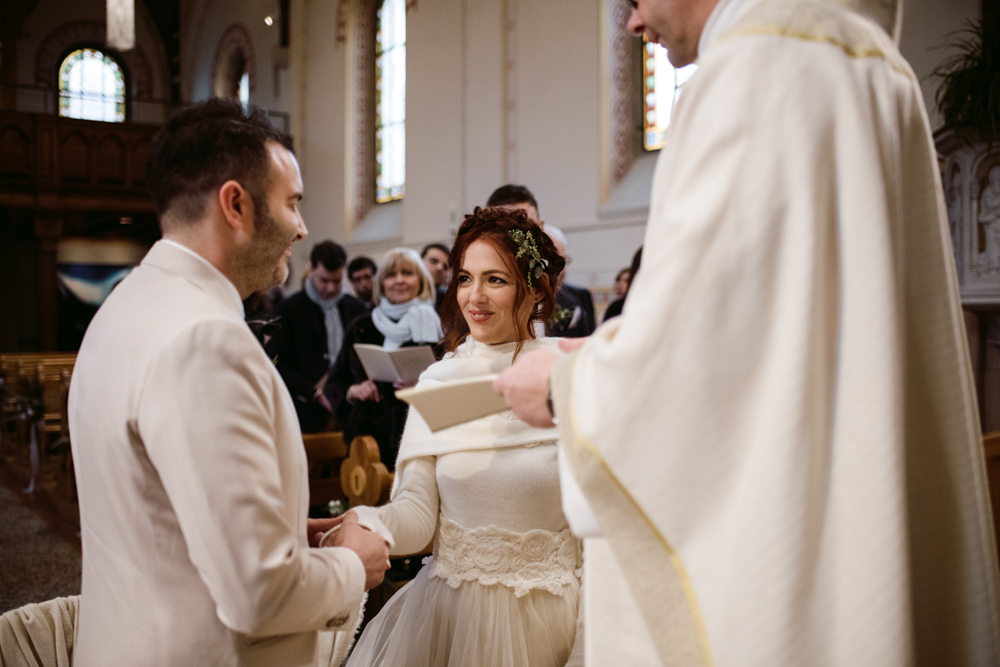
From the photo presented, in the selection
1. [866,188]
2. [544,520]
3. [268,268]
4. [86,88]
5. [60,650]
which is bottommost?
[60,650]

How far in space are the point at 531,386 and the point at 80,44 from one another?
20180 millimetres

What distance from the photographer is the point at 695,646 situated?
114cm

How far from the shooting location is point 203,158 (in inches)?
54.1

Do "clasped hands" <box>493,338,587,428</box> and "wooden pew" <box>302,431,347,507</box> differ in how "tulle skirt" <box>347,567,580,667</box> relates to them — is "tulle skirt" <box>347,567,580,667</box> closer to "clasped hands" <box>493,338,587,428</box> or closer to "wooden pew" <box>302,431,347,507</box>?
"clasped hands" <box>493,338,587,428</box>

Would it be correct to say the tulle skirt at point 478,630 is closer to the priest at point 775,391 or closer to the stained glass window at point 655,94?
the priest at point 775,391

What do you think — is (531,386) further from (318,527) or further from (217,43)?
(217,43)

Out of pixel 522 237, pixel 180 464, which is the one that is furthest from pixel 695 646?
pixel 522 237

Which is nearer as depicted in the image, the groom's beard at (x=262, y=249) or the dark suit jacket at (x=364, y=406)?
the groom's beard at (x=262, y=249)

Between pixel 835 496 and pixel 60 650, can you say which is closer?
pixel 835 496

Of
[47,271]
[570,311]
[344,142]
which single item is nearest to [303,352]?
[570,311]

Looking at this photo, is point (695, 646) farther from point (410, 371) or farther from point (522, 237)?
point (410, 371)

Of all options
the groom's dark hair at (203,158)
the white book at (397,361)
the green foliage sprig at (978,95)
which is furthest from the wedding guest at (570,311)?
the groom's dark hair at (203,158)

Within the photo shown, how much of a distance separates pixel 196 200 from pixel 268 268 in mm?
171

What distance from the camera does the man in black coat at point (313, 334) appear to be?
16.8ft
